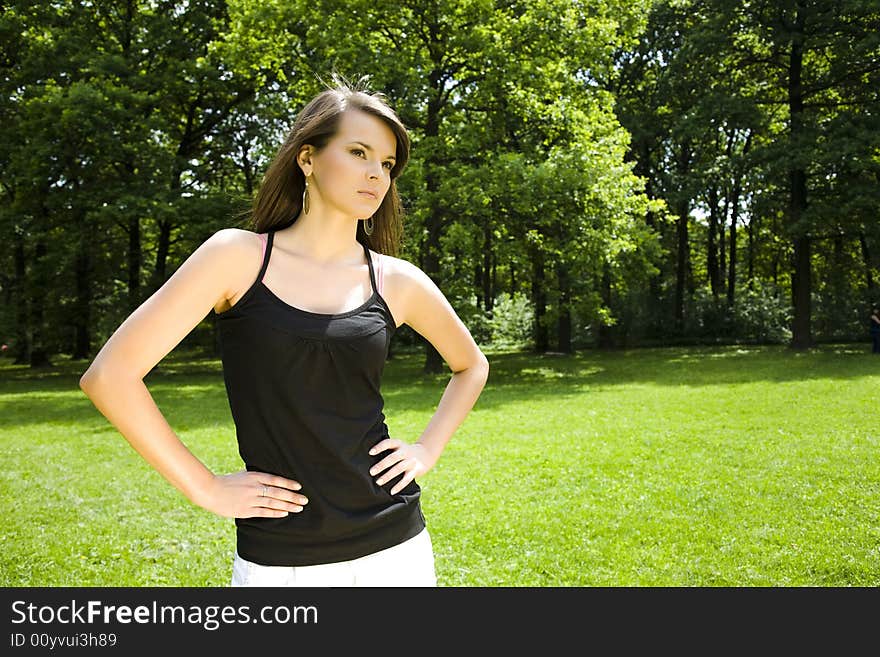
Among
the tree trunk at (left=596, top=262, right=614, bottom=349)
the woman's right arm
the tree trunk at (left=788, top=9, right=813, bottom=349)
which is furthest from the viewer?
the tree trunk at (left=596, top=262, right=614, bottom=349)

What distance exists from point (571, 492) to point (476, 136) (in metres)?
13.2

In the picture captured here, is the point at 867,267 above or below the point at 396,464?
above

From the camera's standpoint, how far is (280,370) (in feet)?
6.27

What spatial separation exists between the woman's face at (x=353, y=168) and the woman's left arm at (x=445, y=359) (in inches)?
9.9

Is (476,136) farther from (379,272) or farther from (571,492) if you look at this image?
(379,272)

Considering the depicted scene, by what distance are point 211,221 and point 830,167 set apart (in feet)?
65.4

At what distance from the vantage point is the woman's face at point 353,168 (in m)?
2.17

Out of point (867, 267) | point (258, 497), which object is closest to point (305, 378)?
point (258, 497)

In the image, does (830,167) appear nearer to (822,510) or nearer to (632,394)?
(632,394)

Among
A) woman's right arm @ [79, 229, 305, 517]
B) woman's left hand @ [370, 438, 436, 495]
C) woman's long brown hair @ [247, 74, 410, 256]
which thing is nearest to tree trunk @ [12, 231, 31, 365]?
woman's long brown hair @ [247, 74, 410, 256]

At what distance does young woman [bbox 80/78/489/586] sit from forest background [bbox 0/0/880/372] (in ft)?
49.3

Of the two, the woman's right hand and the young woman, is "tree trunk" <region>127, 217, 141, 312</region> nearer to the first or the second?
the young woman

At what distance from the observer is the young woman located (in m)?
1.88

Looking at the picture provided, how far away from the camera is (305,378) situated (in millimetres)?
1935
